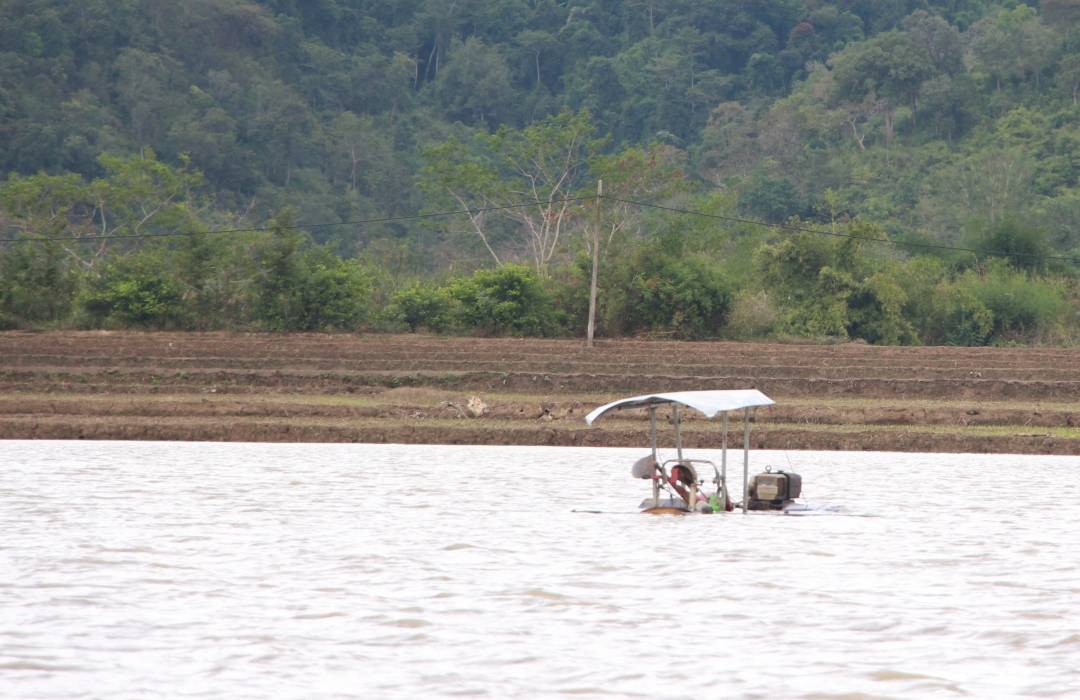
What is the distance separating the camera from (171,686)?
6875 mm

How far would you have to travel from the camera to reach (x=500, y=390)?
97.2ft

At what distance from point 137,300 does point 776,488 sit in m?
33.4

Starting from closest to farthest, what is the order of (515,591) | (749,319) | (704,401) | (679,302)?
(515,591)
(704,401)
(679,302)
(749,319)

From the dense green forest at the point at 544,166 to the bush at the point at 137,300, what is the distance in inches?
3.3

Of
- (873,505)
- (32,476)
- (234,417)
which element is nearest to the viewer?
(873,505)

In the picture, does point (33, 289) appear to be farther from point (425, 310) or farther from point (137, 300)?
point (425, 310)

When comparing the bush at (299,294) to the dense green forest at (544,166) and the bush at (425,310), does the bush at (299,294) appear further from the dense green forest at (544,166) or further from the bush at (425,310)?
the bush at (425,310)

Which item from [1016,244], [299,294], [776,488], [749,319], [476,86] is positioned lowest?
[776,488]

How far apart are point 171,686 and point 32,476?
11.1 meters

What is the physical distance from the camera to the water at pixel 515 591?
720 cm

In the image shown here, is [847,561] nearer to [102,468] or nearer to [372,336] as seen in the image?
[102,468]

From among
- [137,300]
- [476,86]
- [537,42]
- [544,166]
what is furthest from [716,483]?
[537,42]

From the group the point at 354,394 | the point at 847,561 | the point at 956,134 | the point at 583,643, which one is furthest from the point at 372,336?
the point at 956,134

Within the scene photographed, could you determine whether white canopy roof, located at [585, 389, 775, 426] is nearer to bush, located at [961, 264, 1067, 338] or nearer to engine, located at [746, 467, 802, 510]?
engine, located at [746, 467, 802, 510]
